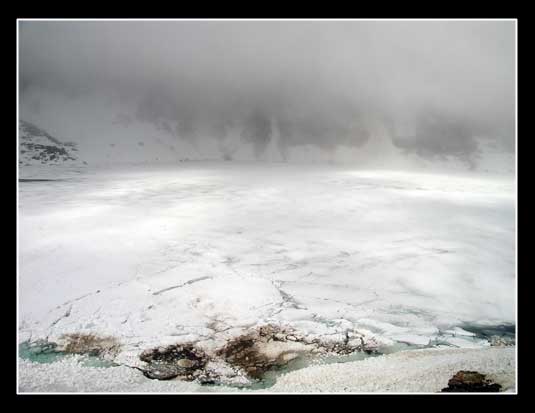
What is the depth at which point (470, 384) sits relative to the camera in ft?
4.46

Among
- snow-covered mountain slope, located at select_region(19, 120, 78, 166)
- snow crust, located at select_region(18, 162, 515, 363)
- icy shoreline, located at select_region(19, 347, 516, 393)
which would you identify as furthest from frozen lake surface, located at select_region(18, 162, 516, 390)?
snow-covered mountain slope, located at select_region(19, 120, 78, 166)

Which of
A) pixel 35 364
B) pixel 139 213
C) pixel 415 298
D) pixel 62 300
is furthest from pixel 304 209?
pixel 35 364

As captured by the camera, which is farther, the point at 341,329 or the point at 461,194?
the point at 461,194

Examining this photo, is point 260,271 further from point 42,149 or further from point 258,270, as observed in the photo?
point 42,149

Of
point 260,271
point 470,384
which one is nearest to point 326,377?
point 470,384

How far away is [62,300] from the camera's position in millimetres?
1859

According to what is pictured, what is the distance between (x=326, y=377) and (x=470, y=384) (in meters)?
0.57

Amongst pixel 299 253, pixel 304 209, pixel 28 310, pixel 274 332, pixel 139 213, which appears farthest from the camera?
pixel 304 209

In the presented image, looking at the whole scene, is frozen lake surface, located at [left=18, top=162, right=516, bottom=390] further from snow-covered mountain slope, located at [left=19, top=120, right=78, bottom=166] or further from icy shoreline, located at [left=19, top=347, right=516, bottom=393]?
snow-covered mountain slope, located at [left=19, top=120, right=78, bottom=166]

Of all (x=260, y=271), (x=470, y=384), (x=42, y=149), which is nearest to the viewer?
(x=470, y=384)

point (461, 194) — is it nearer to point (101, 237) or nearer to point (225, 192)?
point (225, 192)

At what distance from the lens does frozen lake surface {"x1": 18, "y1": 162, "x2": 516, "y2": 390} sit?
66.5 inches

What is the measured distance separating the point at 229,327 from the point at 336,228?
5.85 feet

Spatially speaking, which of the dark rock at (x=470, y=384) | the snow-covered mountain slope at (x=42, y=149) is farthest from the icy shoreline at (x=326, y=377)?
the snow-covered mountain slope at (x=42, y=149)
